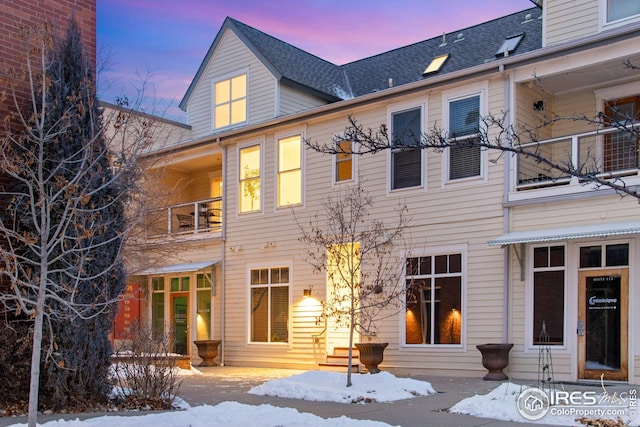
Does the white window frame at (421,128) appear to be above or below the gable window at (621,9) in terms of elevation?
below

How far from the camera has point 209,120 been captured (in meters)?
22.2

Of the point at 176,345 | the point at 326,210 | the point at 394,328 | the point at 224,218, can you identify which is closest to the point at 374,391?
the point at 394,328

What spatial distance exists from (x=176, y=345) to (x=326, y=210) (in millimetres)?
7471

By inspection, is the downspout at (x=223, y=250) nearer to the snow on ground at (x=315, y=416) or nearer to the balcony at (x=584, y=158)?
the snow on ground at (x=315, y=416)

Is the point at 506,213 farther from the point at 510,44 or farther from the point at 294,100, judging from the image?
the point at 294,100

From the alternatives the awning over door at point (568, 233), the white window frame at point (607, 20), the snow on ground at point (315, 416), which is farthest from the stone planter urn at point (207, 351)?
the white window frame at point (607, 20)

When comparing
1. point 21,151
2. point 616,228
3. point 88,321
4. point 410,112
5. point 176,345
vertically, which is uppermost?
point 410,112

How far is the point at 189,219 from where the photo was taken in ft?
74.9

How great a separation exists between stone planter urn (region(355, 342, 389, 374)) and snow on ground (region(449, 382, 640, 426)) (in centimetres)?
519

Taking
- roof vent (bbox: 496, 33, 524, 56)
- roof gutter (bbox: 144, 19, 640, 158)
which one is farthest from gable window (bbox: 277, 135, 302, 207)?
roof vent (bbox: 496, 33, 524, 56)

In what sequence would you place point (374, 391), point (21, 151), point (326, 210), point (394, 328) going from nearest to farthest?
point (21, 151), point (374, 391), point (394, 328), point (326, 210)

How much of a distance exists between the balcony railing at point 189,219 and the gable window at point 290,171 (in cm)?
260

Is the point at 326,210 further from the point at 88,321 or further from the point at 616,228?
the point at 88,321

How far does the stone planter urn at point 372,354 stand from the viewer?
16156mm
